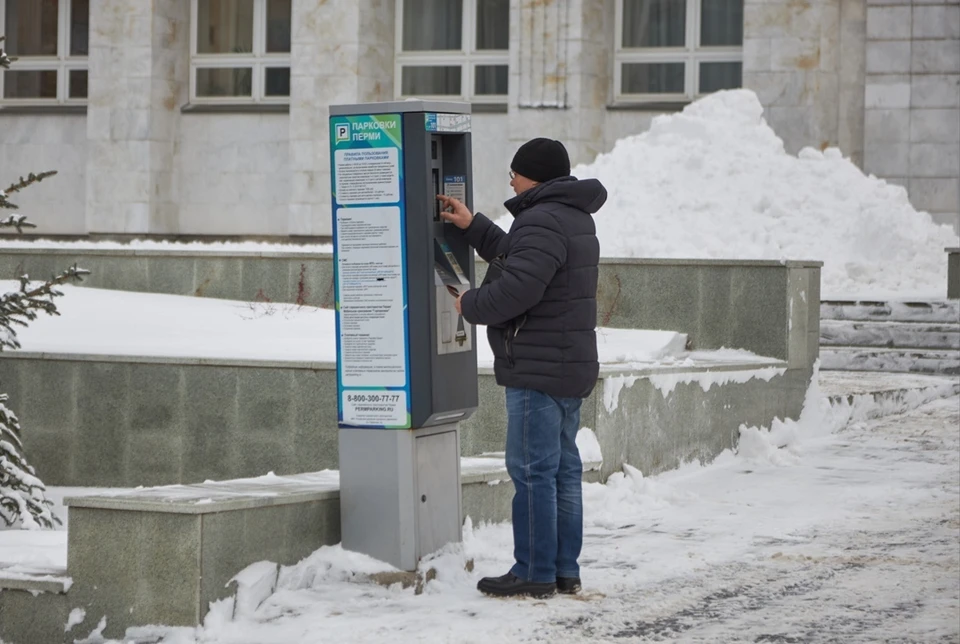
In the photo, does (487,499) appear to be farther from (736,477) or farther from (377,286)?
(736,477)

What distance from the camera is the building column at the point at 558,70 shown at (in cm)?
2392

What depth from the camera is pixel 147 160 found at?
2633 cm

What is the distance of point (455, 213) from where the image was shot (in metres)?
7.05

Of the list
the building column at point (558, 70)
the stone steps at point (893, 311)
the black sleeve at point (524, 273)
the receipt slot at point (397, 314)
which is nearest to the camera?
the black sleeve at point (524, 273)

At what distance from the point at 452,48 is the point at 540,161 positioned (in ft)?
65.0

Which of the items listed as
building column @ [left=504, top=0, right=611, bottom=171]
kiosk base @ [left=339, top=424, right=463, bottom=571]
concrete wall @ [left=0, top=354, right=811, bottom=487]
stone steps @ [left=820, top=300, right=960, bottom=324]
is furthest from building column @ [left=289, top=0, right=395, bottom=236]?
kiosk base @ [left=339, top=424, right=463, bottom=571]

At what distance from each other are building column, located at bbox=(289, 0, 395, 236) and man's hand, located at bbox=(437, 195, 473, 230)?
18.1 metres

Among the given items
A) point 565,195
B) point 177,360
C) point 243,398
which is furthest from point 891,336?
point 565,195

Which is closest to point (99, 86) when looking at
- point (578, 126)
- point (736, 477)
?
point (578, 126)

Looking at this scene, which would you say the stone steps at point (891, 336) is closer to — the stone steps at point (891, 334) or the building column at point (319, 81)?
the stone steps at point (891, 334)

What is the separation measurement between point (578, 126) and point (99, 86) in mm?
7900

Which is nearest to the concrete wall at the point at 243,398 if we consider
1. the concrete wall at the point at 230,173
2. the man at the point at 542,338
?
the man at the point at 542,338

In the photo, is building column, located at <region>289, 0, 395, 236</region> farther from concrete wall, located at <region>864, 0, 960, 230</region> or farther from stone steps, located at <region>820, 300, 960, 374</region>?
Answer: stone steps, located at <region>820, 300, 960, 374</region>

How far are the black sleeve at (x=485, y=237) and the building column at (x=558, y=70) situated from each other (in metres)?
16.8
